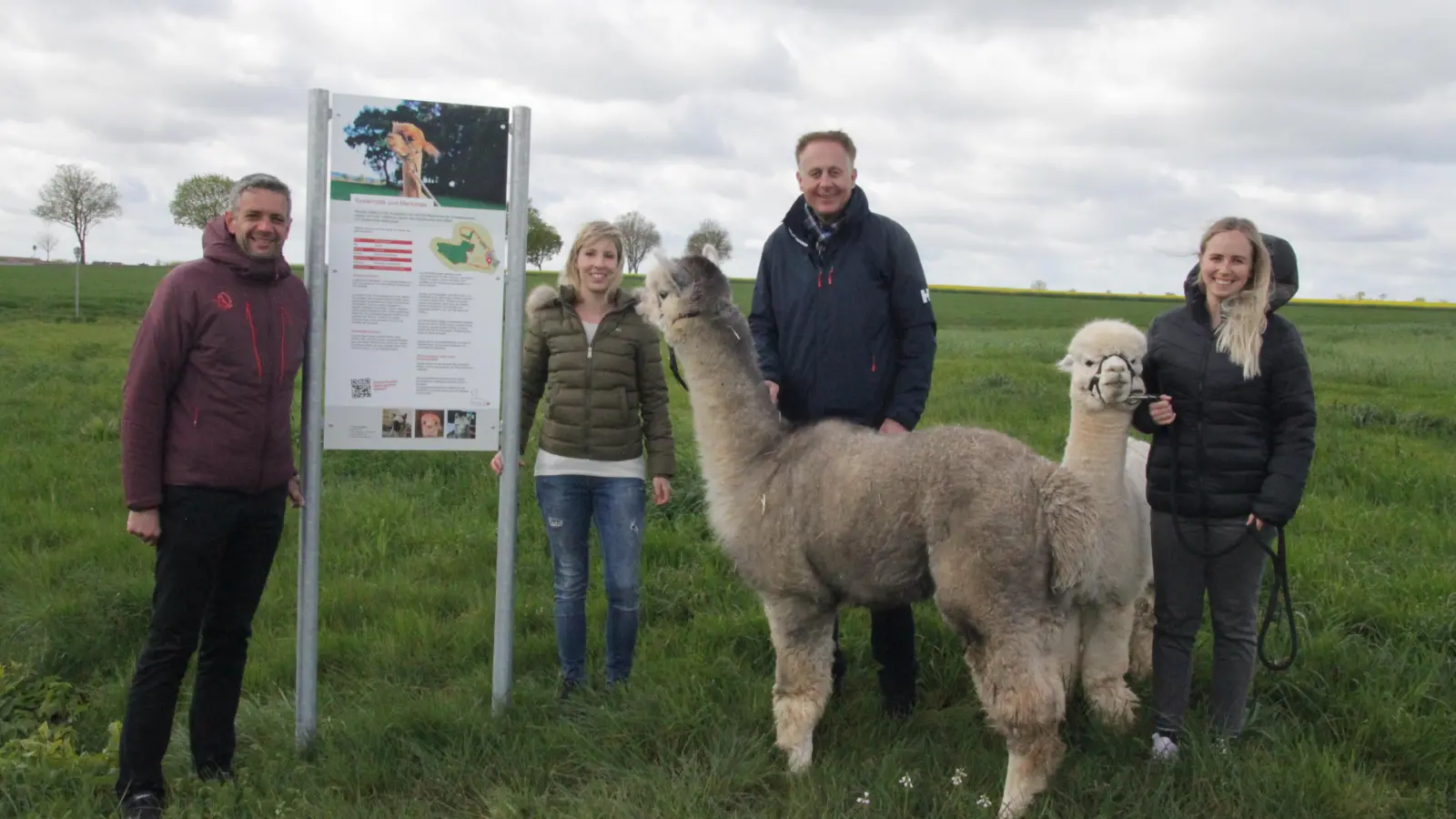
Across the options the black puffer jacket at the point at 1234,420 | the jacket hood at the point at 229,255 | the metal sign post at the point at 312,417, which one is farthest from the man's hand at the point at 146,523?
the black puffer jacket at the point at 1234,420

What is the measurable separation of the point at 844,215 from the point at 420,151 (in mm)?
1845

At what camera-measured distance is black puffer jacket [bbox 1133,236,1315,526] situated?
12.6 ft

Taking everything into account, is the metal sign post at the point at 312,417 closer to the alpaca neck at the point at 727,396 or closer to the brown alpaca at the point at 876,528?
the brown alpaca at the point at 876,528

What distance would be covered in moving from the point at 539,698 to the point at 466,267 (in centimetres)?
201

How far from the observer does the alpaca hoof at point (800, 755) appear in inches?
159

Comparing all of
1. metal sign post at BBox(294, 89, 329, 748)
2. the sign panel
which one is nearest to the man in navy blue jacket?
the sign panel

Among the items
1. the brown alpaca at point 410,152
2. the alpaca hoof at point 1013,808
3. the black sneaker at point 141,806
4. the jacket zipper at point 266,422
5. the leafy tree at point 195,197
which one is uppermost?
the leafy tree at point 195,197

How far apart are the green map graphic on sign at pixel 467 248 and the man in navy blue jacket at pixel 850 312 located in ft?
4.33

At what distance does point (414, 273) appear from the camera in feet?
13.9

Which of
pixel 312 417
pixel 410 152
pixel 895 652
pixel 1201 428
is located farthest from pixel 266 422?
pixel 1201 428

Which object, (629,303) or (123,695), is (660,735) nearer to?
(629,303)

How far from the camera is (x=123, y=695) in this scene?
493 cm

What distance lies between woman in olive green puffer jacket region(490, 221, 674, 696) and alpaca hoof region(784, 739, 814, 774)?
1026 millimetres

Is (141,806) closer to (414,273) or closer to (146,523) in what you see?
(146,523)
